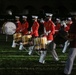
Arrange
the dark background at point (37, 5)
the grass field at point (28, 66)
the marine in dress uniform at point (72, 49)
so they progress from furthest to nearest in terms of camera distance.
Answer: the dark background at point (37, 5), the grass field at point (28, 66), the marine in dress uniform at point (72, 49)

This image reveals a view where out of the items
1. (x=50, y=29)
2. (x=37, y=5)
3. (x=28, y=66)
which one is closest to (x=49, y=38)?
(x=50, y=29)

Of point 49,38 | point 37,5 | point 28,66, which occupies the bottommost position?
point 37,5

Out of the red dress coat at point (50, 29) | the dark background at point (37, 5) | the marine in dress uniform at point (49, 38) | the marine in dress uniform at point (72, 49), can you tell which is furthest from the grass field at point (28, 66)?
the dark background at point (37, 5)

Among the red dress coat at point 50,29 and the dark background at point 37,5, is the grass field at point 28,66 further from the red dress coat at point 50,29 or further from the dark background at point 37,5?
the dark background at point 37,5

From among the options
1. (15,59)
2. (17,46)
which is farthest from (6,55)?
(17,46)

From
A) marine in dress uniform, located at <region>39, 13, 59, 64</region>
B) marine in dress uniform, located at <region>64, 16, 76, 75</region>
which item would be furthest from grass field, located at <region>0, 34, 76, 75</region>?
marine in dress uniform, located at <region>64, 16, 76, 75</region>

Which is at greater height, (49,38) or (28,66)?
(49,38)

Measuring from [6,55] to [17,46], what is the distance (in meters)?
6.01

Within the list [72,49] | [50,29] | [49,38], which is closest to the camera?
[72,49]

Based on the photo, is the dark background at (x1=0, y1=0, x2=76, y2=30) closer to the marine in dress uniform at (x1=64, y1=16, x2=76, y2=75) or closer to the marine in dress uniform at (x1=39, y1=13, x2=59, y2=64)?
the marine in dress uniform at (x1=39, y1=13, x2=59, y2=64)

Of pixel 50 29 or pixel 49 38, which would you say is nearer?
pixel 50 29

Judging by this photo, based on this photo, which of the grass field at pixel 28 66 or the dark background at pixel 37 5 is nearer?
the grass field at pixel 28 66

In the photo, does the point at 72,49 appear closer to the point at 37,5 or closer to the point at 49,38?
the point at 49,38

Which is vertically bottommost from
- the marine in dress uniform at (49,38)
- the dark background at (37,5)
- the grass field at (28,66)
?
the dark background at (37,5)
